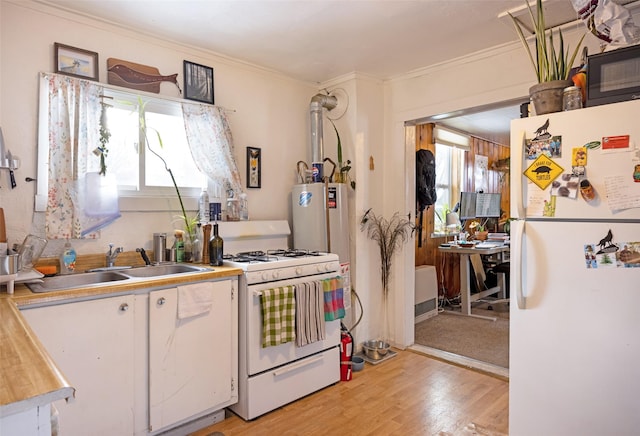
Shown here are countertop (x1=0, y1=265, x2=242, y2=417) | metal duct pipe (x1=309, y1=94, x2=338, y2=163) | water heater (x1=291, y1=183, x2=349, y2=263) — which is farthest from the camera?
metal duct pipe (x1=309, y1=94, x2=338, y2=163)

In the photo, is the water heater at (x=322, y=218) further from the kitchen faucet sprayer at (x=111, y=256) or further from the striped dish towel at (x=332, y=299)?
the kitchen faucet sprayer at (x=111, y=256)

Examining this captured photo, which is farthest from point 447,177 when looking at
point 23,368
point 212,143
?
point 23,368

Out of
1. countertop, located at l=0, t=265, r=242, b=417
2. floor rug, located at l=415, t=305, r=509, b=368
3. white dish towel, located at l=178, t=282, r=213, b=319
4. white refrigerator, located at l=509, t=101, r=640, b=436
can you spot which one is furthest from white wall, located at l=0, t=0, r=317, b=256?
white refrigerator, located at l=509, t=101, r=640, b=436

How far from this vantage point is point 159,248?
2564mm

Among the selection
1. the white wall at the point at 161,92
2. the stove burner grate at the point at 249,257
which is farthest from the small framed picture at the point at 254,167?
the stove burner grate at the point at 249,257

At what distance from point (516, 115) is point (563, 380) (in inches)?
143

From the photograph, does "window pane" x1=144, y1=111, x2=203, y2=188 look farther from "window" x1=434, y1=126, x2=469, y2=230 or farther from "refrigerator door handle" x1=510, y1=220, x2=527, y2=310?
"window" x1=434, y1=126, x2=469, y2=230

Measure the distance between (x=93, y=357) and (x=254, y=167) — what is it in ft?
5.94

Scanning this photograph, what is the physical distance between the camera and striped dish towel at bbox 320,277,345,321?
2.67m

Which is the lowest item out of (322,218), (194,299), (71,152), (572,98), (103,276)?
(194,299)

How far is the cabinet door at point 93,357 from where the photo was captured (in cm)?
171

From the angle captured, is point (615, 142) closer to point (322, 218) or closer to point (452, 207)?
point (322, 218)

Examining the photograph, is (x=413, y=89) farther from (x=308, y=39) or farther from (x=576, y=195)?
(x=576, y=195)

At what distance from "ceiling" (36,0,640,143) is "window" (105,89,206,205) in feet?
1.65
